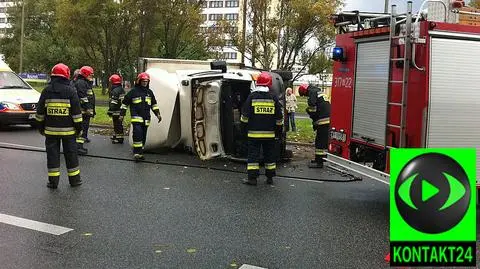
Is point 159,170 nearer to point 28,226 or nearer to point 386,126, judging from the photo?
point 28,226

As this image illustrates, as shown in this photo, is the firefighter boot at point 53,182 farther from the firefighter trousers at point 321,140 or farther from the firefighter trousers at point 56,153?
the firefighter trousers at point 321,140

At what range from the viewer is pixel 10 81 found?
50.5ft

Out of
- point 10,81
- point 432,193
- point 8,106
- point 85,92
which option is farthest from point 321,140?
point 10,81

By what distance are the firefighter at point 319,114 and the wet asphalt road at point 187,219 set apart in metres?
0.62

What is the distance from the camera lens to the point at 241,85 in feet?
34.0

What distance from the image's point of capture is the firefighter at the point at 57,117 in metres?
7.29

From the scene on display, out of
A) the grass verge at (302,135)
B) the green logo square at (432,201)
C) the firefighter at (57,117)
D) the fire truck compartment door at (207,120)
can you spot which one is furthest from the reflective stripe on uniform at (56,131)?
the grass verge at (302,135)

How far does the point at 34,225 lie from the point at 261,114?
12.1 ft

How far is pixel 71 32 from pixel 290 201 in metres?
24.7

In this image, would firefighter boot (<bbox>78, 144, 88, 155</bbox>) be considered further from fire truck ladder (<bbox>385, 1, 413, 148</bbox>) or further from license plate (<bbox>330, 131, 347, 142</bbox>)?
fire truck ladder (<bbox>385, 1, 413, 148</bbox>)

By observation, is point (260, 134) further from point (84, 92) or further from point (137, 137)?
point (84, 92)

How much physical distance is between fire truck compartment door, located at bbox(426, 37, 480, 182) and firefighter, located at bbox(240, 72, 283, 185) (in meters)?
2.79

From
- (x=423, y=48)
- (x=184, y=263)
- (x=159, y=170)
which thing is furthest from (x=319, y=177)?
(x=184, y=263)

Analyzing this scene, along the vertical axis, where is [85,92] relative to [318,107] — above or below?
above
